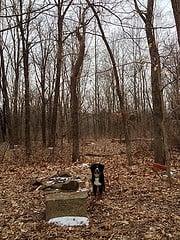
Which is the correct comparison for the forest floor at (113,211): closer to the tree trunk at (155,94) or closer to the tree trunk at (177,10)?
the tree trunk at (155,94)

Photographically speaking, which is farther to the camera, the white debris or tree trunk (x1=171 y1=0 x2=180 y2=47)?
the white debris

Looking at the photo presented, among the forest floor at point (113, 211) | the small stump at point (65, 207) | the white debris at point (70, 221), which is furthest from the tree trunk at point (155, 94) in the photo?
the white debris at point (70, 221)

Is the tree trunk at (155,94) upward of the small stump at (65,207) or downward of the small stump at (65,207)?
upward

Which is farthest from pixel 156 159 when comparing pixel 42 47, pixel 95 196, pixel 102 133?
pixel 102 133

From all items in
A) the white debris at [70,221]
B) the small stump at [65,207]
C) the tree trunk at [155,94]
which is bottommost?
the white debris at [70,221]

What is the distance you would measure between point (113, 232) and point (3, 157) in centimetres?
1376

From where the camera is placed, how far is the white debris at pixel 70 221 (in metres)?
6.81

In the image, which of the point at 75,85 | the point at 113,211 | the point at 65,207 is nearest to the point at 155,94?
the point at 75,85

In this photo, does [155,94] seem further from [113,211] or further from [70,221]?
[70,221]

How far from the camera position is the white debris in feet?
22.3

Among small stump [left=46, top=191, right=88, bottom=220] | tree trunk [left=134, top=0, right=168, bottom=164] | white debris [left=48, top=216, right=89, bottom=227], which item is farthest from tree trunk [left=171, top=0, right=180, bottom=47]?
tree trunk [left=134, top=0, right=168, bottom=164]

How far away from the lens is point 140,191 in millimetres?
9422

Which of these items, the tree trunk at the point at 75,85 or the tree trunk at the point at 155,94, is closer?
the tree trunk at the point at 155,94

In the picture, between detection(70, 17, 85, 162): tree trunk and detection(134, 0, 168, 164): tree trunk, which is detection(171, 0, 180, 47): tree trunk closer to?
detection(134, 0, 168, 164): tree trunk
